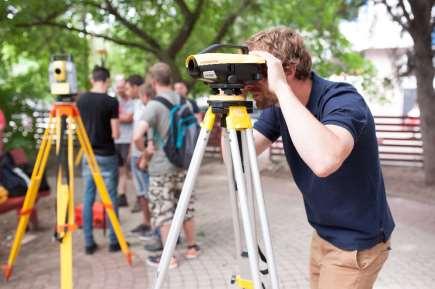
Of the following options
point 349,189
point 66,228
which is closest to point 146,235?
point 66,228

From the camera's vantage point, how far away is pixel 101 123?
490cm

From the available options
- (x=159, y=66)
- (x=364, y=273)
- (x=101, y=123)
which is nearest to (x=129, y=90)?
(x=101, y=123)

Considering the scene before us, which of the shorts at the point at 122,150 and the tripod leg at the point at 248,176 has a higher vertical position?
the tripod leg at the point at 248,176

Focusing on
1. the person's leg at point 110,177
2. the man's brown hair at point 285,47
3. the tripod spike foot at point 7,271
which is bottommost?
the tripod spike foot at point 7,271

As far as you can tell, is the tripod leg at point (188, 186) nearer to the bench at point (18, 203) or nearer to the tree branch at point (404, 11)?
the bench at point (18, 203)

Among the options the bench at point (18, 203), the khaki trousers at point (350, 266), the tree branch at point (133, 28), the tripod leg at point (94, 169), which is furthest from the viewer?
the tree branch at point (133, 28)

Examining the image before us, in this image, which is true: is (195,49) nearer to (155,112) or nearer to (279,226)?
(279,226)

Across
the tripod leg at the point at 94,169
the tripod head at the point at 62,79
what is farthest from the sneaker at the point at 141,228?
the tripod head at the point at 62,79

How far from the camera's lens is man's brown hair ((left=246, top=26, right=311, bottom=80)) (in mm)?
1731

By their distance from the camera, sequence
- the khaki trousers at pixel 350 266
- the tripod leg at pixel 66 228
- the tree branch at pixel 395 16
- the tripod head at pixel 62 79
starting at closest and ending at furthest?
the khaki trousers at pixel 350 266 → the tripod leg at pixel 66 228 → the tripod head at pixel 62 79 → the tree branch at pixel 395 16

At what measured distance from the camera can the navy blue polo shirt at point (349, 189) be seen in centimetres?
175

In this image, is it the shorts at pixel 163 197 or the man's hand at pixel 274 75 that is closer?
the man's hand at pixel 274 75

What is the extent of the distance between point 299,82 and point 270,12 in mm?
9032

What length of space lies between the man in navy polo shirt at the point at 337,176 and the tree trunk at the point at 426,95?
6.36 metres
